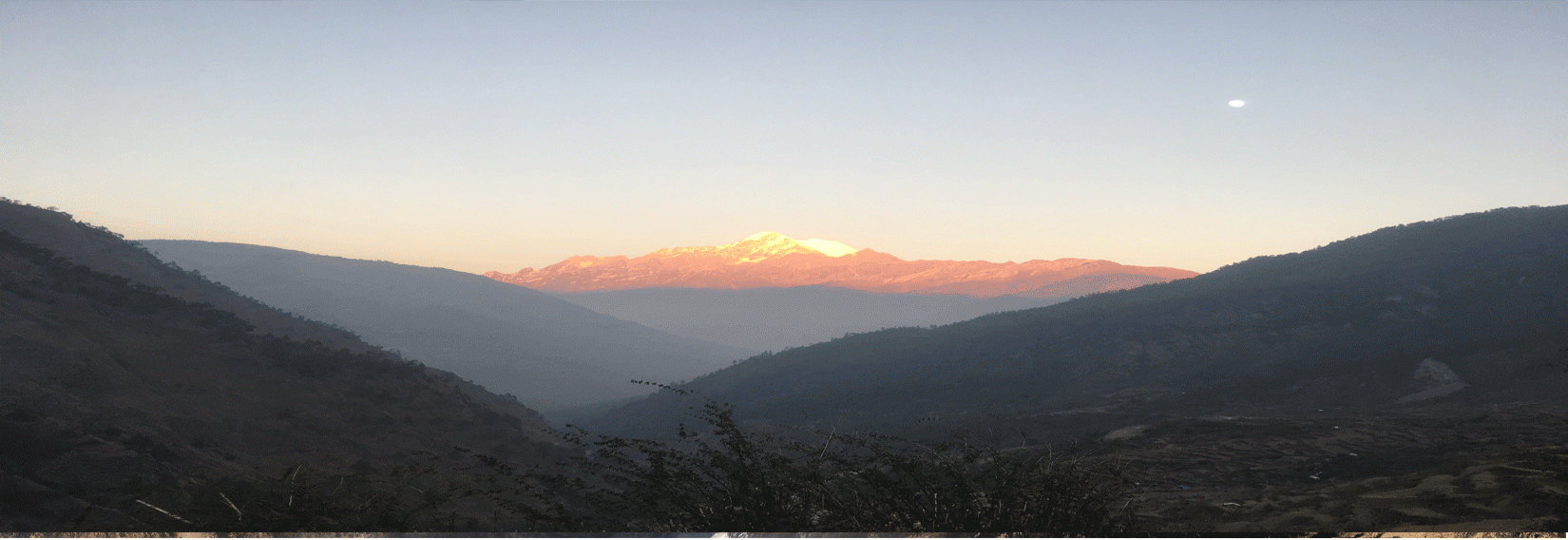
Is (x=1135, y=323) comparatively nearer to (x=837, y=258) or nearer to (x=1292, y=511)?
(x=1292, y=511)

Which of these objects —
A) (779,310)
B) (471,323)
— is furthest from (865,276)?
(471,323)

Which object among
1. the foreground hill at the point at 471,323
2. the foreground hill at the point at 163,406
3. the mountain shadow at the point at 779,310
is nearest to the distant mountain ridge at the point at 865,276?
the mountain shadow at the point at 779,310

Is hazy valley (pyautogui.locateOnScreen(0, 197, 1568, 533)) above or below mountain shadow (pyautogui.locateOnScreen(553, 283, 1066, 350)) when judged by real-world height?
above

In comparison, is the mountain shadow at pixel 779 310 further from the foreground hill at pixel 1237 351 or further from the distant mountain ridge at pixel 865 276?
the foreground hill at pixel 1237 351

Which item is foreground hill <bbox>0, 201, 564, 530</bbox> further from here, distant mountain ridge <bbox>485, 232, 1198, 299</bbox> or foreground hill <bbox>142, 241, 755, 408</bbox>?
distant mountain ridge <bbox>485, 232, 1198, 299</bbox>

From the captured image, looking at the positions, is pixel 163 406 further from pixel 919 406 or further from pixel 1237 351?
pixel 1237 351

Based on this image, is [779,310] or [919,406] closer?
[919,406]

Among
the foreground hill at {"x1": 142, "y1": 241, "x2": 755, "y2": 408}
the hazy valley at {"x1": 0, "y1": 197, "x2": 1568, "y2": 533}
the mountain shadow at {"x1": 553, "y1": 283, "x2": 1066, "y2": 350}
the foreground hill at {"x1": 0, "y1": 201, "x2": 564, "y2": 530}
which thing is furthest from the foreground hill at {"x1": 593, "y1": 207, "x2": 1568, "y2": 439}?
the mountain shadow at {"x1": 553, "y1": 283, "x2": 1066, "y2": 350}
